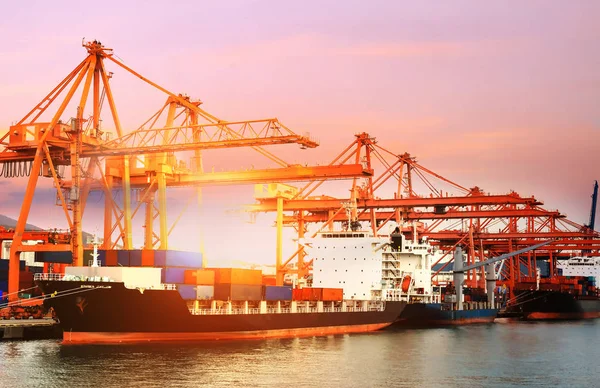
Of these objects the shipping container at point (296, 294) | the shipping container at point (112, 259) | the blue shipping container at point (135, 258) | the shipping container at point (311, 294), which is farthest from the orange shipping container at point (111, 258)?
the shipping container at point (311, 294)

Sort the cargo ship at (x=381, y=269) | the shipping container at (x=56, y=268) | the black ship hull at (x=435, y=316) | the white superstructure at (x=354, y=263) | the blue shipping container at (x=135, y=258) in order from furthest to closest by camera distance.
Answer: the shipping container at (x=56, y=268), the black ship hull at (x=435, y=316), the cargo ship at (x=381, y=269), the white superstructure at (x=354, y=263), the blue shipping container at (x=135, y=258)

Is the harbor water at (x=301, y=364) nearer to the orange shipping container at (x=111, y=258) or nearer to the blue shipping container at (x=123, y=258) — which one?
the orange shipping container at (x=111, y=258)

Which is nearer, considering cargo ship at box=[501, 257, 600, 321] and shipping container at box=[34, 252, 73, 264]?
shipping container at box=[34, 252, 73, 264]

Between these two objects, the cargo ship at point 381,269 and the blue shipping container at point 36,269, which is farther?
the blue shipping container at point 36,269

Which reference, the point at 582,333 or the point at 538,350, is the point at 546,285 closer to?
the point at 582,333

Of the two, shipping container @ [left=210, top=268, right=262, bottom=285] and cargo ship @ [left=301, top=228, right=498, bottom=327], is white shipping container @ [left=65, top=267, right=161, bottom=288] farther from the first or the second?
cargo ship @ [left=301, top=228, right=498, bottom=327]

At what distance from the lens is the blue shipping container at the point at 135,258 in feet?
123

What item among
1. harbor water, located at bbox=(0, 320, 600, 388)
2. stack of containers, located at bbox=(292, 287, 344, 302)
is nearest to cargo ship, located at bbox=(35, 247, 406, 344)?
harbor water, located at bbox=(0, 320, 600, 388)

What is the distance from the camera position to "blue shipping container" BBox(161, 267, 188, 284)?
3626cm

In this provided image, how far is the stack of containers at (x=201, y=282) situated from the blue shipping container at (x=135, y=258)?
99.4 inches

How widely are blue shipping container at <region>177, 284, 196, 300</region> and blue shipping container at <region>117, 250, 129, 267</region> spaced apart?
149 inches

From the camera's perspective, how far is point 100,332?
34156mm

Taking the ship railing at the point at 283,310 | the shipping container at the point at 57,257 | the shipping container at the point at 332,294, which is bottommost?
the ship railing at the point at 283,310

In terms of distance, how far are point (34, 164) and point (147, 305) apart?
57.6 ft
